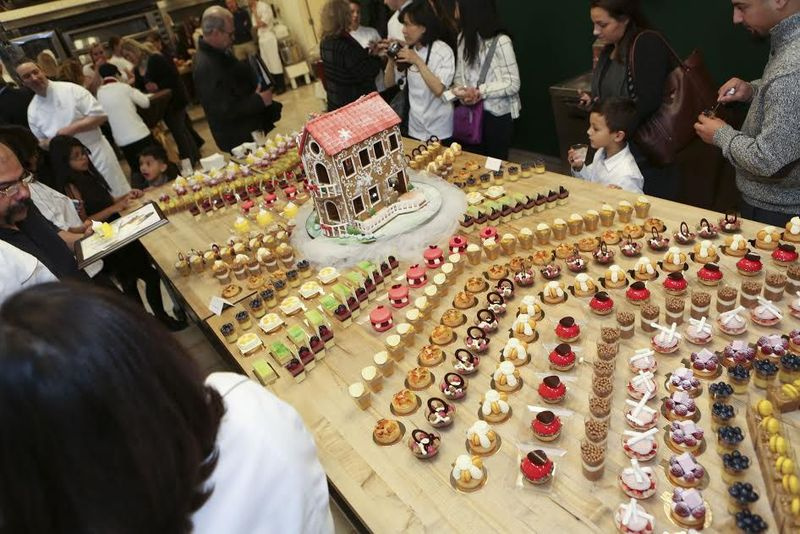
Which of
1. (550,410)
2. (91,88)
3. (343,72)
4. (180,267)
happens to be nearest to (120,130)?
(91,88)

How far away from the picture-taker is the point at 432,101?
407 centimetres

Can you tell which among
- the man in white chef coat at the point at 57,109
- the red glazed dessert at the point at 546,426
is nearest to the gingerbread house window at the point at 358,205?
the red glazed dessert at the point at 546,426

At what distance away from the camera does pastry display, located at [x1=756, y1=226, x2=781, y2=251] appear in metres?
2.17

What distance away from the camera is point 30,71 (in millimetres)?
→ 4445

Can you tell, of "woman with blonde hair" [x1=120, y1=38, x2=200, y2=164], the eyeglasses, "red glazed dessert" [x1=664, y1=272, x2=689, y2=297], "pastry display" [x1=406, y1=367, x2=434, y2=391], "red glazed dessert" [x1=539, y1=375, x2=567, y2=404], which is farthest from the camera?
"woman with blonde hair" [x1=120, y1=38, x2=200, y2=164]

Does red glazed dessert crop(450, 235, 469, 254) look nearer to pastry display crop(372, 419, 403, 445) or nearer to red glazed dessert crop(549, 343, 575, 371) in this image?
red glazed dessert crop(549, 343, 575, 371)

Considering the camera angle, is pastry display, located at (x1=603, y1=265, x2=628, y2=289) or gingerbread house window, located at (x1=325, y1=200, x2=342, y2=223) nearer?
pastry display, located at (x1=603, y1=265, x2=628, y2=289)

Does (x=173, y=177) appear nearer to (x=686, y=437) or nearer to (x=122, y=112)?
(x=122, y=112)

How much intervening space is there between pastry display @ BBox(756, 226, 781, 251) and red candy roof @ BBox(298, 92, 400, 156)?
5.84 feet

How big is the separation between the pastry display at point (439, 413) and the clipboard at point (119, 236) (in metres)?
1.87

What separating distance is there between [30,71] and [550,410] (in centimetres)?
489

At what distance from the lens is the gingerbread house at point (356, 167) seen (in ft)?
9.04

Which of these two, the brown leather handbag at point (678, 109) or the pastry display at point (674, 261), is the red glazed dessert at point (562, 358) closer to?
the pastry display at point (674, 261)

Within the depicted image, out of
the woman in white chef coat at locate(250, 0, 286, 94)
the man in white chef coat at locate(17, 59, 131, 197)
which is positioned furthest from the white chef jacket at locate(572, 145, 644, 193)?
the woman in white chef coat at locate(250, 0, 286, 94)
